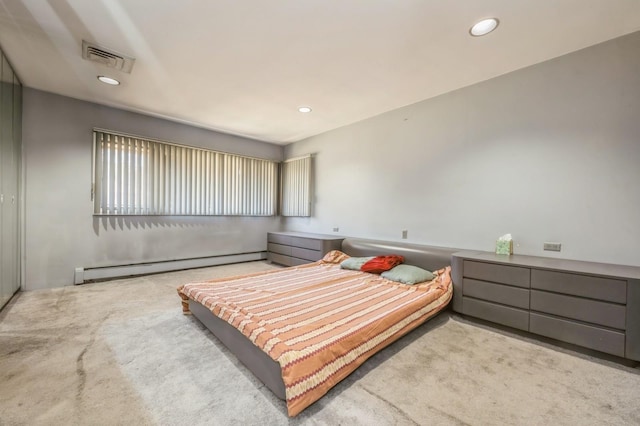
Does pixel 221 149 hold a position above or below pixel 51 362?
above

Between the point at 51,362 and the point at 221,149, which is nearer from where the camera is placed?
the point at 51,362

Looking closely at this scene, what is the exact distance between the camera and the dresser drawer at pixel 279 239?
5.18 m

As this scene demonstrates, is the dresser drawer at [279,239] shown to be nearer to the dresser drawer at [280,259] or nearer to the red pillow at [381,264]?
the dresser drawer at [280,259]

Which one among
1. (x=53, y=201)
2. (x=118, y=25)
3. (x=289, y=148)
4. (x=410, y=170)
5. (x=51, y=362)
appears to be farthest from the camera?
(x=289, y=148)

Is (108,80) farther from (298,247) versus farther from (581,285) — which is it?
(581,285)

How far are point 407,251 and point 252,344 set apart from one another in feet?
8.31

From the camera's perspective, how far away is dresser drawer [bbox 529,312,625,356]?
2008mm

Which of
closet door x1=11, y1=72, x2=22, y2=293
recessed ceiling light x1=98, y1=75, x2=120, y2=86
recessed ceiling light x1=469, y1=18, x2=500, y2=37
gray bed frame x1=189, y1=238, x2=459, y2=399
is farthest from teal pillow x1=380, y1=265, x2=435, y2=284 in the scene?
closet door x1=11, y1=72, x2=22, y2=293

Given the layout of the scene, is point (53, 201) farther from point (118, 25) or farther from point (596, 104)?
point (596, 104)

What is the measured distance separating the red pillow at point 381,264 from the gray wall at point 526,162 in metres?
0.52

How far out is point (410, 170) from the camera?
3.95 m

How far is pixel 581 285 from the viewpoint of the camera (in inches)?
84.5

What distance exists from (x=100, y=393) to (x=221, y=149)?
4.45 meters

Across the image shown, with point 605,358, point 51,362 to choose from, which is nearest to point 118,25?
point 51,362
